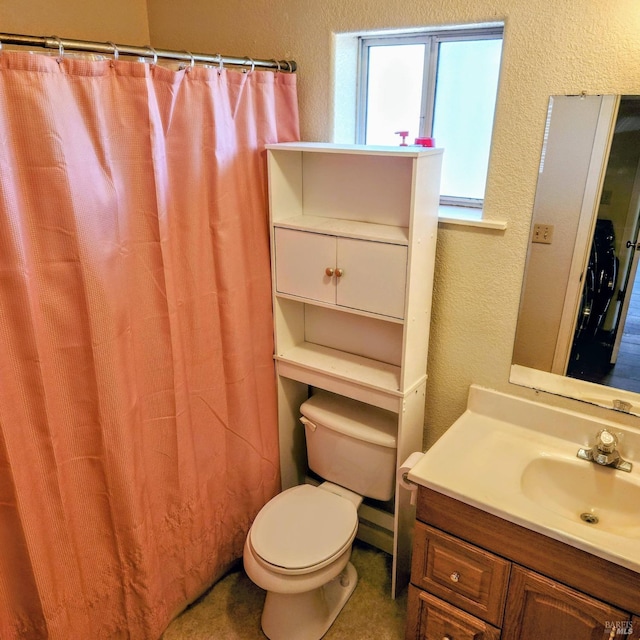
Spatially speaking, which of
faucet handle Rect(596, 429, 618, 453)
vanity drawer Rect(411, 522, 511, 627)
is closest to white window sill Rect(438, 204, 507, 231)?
faucet handle Rect(596, 429, 618, 453)

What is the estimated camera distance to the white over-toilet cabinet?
1.55 meters

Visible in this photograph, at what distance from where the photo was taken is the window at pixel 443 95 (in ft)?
5.42

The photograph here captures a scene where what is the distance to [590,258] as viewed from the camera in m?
1.46

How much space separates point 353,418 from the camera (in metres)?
1.89

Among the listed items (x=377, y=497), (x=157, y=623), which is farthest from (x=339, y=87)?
(x=157, y=623)

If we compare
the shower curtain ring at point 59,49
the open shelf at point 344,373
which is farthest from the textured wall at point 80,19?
the open shelf at point 344,373

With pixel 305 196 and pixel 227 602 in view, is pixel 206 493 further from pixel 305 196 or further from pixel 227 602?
pixel 305 196

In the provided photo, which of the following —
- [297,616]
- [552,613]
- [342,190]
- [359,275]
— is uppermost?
[342,190]

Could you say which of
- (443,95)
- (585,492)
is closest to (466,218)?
(443,95)

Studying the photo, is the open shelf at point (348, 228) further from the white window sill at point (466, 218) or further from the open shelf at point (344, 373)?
the open shelf at point (344, 373)

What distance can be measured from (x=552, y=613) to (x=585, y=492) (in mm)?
347

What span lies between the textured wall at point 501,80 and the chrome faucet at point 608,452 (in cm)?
11

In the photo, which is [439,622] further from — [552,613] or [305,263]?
[305,263]

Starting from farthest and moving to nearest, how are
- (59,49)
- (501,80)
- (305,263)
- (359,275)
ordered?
(305,263)
(359,275)
(501,80)
(59,49)
